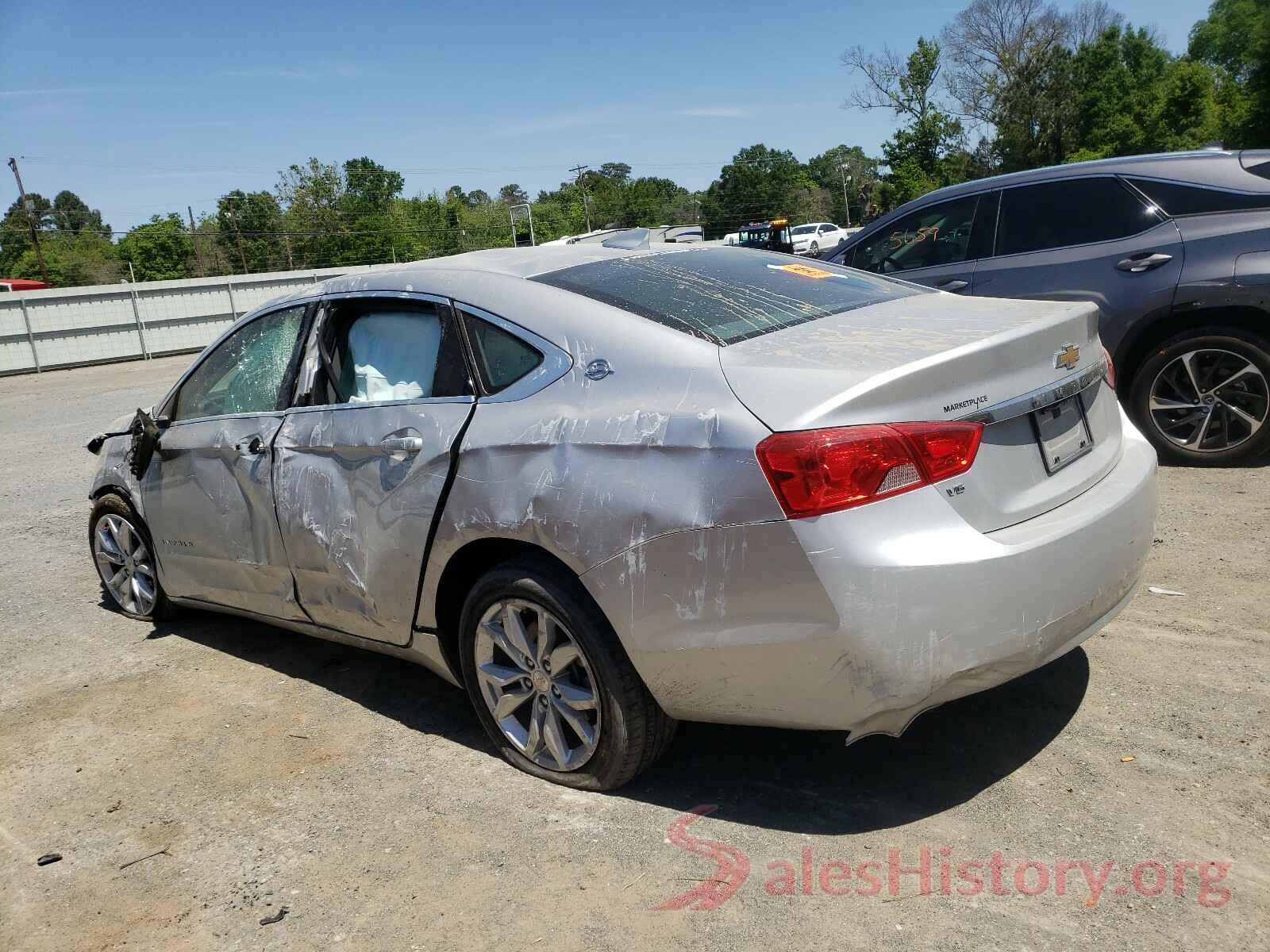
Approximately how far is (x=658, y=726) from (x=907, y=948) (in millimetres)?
949

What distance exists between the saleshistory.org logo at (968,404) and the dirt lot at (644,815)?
3.78ft

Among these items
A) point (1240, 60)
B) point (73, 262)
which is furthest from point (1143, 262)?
point (1240, 60)

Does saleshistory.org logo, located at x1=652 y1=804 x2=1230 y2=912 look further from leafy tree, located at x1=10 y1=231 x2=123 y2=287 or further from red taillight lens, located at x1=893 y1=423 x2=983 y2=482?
leafy tree, located at x1=10 y1=231 x2=123 y2=287

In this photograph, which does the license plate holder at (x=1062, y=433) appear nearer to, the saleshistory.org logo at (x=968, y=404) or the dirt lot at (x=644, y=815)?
the saleshistory.org logo at (x=968, y=404)

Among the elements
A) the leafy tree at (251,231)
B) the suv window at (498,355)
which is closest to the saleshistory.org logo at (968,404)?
the suv window at (498,355)

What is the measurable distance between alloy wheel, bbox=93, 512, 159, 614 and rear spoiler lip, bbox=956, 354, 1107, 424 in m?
4.00

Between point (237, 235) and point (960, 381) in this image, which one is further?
point (237, 235)

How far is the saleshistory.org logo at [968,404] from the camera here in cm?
275

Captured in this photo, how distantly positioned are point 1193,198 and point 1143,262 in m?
0.46

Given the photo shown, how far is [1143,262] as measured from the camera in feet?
20.3

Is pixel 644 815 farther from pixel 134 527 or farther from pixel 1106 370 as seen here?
pixel 134 527

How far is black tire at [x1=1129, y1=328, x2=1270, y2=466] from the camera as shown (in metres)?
5.84

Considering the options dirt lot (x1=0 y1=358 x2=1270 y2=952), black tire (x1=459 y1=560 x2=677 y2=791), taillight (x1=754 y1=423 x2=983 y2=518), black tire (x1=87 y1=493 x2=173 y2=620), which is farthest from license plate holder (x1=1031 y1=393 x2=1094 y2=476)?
black tire (x1=87 y1=493 x2=173 y2=620)

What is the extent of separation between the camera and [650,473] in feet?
9.30
